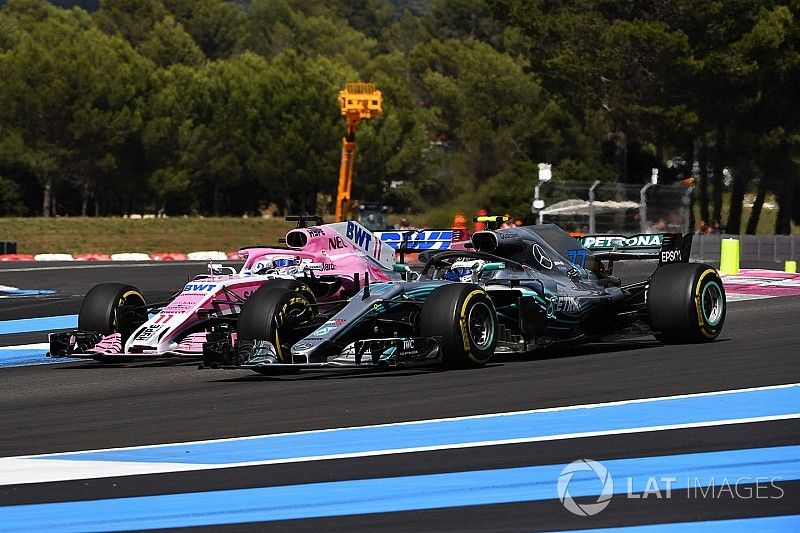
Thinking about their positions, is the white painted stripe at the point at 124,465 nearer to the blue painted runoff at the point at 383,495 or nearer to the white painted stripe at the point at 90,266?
the blue painted runoff at the point at 383,495

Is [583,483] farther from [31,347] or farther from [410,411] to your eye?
[31,347]

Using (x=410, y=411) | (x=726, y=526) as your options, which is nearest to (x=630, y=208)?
(x=410, y=411)

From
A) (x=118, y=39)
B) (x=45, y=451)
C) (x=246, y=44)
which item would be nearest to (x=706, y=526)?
(x=45, y=451)

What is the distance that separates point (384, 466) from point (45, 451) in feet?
7.49

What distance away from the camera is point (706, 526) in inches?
235

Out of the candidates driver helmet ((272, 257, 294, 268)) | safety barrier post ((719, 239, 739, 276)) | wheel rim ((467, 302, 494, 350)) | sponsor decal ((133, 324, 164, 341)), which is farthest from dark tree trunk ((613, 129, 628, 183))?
wheel rim ((467, 302, 494, 350))

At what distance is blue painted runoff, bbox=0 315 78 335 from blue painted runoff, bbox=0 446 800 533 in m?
12.8

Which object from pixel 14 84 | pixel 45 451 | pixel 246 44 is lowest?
pixel 45 451

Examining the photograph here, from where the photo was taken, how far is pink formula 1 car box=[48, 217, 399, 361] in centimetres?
1357

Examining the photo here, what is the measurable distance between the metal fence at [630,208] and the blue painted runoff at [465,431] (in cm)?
2330

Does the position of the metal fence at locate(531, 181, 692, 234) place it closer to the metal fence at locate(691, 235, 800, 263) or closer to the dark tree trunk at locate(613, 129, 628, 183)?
the metal fence at locate(691, 235, 800, 263)

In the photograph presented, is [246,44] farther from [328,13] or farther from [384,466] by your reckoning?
[384,466]

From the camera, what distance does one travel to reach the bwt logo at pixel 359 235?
16062 millimetres

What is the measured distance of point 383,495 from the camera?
6898mm
